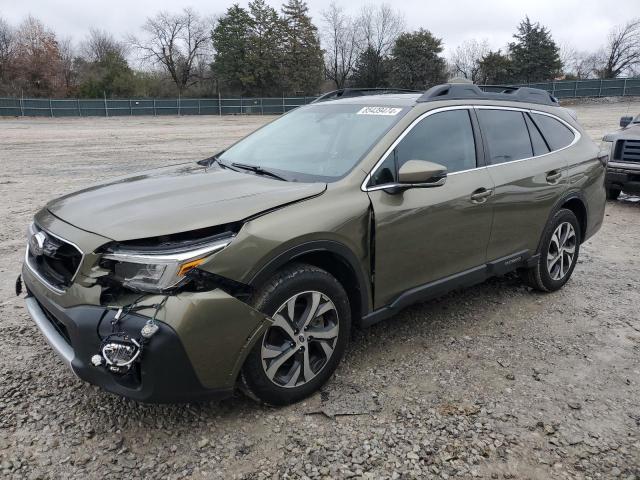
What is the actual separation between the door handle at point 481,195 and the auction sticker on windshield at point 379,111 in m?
0.82

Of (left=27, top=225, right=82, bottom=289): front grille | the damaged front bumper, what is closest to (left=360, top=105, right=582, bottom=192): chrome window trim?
the damaged front bumper

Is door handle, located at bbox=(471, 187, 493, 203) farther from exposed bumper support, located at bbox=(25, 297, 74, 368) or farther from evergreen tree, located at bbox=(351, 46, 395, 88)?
evergreen tree, located at bbox=(351, 46, 395, 88)

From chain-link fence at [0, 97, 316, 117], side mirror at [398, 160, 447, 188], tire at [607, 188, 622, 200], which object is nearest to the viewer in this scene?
side mirror at [398, 160, 447, 188]

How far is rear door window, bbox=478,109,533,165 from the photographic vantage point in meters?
4.07

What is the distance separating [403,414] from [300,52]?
178 feet

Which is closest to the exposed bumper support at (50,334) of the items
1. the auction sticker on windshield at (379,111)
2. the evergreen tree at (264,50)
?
the auction sticker on windshield at (379,111)

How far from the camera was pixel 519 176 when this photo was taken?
4.16 m

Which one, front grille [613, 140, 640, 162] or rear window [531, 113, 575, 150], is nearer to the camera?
rear window [531, 113, 575, 150]

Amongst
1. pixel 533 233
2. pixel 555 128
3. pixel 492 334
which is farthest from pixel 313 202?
pixel 555 128

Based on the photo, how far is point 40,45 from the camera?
56281 millimetres

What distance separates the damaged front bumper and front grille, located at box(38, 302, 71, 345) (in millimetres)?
22

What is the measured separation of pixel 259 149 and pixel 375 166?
1128 mm

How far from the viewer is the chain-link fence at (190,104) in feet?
137

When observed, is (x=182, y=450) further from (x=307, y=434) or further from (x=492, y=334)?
(x=492, y=334)
